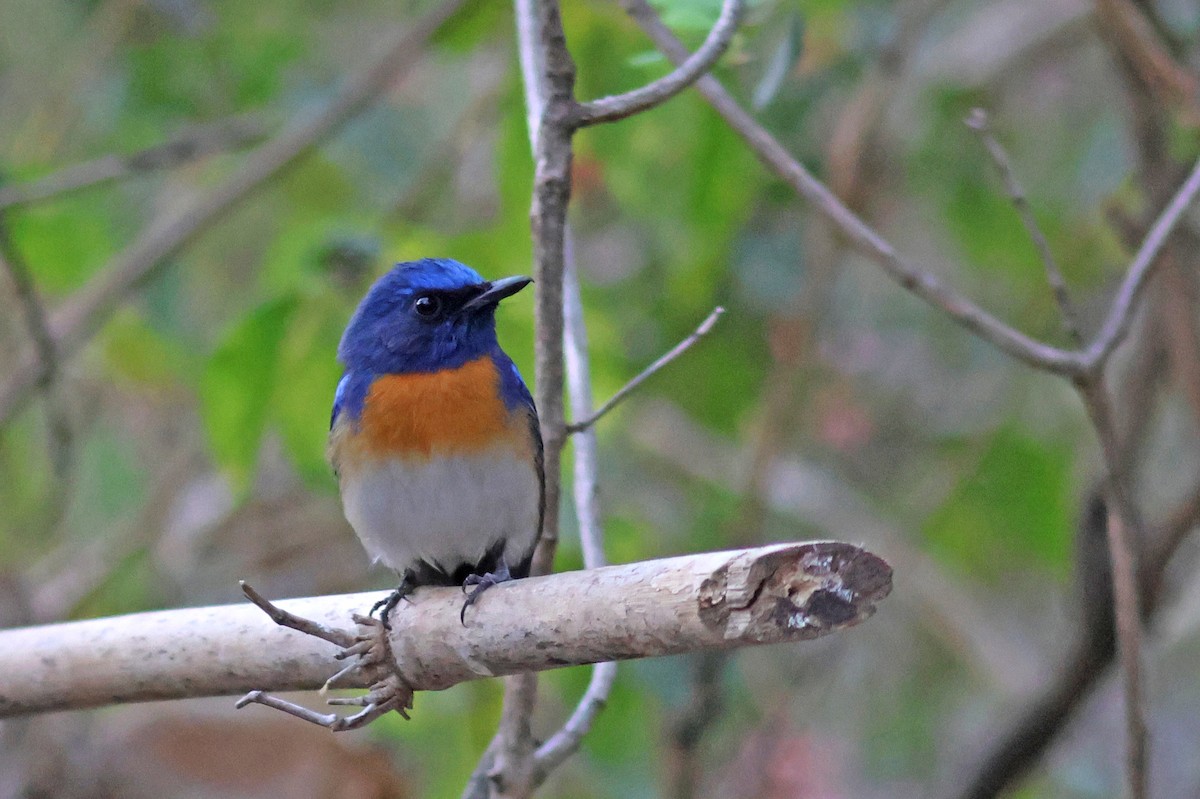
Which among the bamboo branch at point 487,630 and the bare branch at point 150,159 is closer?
the bamboo branch at point 487,630

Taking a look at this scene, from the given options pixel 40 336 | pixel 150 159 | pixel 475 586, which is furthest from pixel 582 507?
pixel 150 159

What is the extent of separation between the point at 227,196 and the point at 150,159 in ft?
1.02

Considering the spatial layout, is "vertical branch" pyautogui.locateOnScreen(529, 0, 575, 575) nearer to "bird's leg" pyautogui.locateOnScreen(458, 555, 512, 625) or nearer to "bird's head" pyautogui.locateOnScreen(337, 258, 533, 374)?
"bird's leg" pyautogui.locateOnScreen(458, 555, 512, 625)

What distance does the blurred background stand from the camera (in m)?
4.35

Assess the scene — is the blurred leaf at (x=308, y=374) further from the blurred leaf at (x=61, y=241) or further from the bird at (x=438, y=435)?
the blurred leaf at (x=61, y=241)

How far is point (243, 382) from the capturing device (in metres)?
3.93

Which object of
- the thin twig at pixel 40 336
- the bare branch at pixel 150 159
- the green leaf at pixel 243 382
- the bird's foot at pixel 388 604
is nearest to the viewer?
the bird's foot at pixel 388 604

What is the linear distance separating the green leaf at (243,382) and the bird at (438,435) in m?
0.29

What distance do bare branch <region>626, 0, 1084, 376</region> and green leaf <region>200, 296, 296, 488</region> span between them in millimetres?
1414

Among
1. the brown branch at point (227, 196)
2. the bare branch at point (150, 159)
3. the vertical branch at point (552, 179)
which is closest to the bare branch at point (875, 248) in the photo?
the vertical branch at point (552, 179)

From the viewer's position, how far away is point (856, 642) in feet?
24.2

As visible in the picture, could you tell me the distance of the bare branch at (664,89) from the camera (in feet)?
8.47

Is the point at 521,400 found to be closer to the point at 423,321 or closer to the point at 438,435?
the point at 438,435

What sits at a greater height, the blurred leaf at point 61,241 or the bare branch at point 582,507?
the blurred leaf at point 61,241
